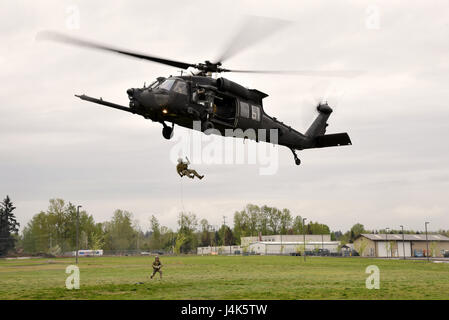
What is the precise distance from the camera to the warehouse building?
121 m

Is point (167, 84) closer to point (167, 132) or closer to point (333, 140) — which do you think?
point (167, 132)

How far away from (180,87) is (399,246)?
117 m

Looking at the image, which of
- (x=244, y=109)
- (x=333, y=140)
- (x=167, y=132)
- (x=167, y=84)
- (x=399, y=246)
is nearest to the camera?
(x=167, y=84)

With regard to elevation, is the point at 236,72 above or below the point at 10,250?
above

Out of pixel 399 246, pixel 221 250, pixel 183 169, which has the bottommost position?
pixel 221 250

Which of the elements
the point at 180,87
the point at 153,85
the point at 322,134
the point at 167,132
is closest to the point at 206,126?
the point at 167,132

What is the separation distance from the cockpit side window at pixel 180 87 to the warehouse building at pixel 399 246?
349ft

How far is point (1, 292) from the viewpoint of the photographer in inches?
1094

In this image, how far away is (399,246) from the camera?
12425cm

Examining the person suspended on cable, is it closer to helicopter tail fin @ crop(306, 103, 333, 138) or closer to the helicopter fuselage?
the helicopter fuselage

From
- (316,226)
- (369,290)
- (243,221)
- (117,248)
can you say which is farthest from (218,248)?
(369,290)
